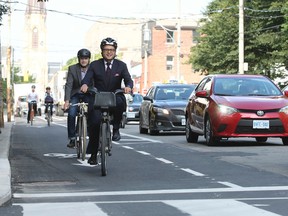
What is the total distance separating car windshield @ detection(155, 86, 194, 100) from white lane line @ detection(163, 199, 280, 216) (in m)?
17.0

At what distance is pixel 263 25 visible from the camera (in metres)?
63.2

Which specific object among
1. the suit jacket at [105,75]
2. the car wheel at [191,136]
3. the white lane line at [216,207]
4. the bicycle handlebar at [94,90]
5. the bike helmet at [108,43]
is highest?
the bike helmet at [108,43]

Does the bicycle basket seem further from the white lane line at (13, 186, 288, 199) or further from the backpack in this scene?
the backpack

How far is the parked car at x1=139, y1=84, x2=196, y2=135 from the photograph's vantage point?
80.6 feet

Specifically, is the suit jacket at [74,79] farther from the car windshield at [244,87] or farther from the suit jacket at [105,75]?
the car windshield at [244,87]

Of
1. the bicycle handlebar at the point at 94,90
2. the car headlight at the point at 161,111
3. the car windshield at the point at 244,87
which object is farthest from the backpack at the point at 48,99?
the bicycle handlebar at the point at 94,90

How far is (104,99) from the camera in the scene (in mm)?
12344

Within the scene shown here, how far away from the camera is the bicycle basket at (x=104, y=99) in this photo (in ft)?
40.4

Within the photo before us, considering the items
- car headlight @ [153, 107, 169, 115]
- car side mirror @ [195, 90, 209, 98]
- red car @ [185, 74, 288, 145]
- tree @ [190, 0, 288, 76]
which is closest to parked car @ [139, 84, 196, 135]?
car headlight @ [153, 107, 169, 115]

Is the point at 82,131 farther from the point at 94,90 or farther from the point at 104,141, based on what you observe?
the point at 104,141

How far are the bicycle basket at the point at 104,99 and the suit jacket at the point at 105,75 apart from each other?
1.63 ft

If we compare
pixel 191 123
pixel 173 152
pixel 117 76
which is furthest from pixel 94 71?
pixel 191 123

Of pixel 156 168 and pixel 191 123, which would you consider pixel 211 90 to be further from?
pixel 156 168

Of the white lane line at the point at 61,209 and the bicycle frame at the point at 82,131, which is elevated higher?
the bicycle frame at the point at 82,131
